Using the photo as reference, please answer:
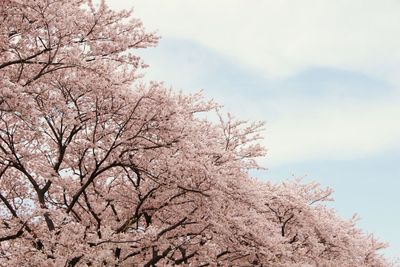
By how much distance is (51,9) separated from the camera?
10664 mm

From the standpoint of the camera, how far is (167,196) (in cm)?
1495

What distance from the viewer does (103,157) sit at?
14.5 metres

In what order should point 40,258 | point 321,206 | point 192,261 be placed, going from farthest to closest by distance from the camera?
point 321,206 < point 192,261 < point 40,258

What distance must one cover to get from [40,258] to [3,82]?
3674 millimetres

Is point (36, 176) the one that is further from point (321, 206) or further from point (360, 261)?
point (360, 261)

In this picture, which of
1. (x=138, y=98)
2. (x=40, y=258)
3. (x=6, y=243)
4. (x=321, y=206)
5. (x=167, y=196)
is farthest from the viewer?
(x=321, y=206)

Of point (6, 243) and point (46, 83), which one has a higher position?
point (46, 83)

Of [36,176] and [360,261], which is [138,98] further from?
[360,261]

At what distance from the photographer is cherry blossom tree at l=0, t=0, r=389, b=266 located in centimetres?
1125

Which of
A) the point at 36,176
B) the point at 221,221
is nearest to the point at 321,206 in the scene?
the point at 221,221

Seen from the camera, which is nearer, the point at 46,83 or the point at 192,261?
the point at 46,83

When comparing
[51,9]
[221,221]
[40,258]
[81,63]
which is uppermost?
[51,9]

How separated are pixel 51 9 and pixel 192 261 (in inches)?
449

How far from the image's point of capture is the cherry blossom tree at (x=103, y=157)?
11250mm
